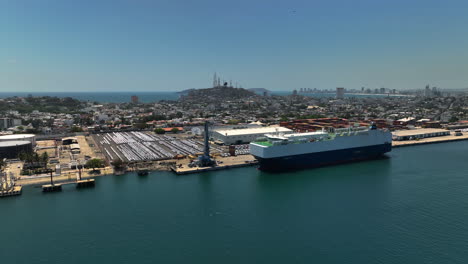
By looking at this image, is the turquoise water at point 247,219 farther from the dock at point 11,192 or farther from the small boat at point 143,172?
the dock at point 11,192

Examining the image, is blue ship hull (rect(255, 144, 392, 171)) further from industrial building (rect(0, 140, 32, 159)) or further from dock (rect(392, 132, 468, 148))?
industrial building (rect(0, 140, 32, 159))

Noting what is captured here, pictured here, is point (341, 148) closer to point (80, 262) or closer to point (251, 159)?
point (251, 159)

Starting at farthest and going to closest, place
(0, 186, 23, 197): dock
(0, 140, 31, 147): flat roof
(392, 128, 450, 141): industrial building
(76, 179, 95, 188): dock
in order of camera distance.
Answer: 1. (392, 128, 450, 141): industrial building
2. (0, 140, 31, 147): flat roof
3. (76, 179, 95, 188): dock
4. (0, 186, 23, 197): dock

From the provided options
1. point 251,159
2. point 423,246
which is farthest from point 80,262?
point 251,159

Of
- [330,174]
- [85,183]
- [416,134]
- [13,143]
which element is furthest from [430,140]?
[13,143]

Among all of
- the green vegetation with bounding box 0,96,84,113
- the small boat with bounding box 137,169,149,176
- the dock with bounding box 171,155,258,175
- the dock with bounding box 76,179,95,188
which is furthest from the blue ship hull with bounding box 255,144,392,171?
the green vegetation with bounding box 0,96,84,113


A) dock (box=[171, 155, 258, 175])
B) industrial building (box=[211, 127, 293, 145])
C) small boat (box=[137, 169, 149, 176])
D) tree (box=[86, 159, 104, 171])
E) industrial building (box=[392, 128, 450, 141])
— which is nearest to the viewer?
small boat (box=[137, 169, 149, 176])
